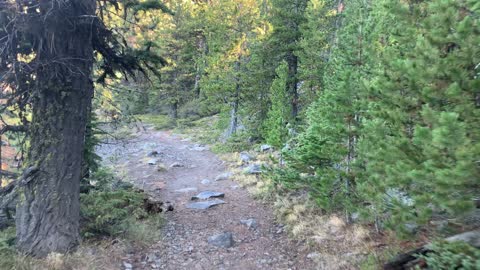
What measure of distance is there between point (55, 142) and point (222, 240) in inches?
159

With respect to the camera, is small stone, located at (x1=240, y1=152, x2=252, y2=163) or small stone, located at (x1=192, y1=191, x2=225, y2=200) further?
small stone, located at (x1=240, y1=152, x2=252, y2=163)

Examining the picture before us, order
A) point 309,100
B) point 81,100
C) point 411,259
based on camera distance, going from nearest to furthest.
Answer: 1. point 411,259
2. point 81,100
3. point 309,100

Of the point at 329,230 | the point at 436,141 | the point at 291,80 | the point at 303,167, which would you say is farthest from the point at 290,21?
the point at 436,141

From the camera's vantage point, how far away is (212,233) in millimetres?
9102

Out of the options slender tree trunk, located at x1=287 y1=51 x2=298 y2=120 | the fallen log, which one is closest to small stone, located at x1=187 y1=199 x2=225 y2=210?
the fallen log

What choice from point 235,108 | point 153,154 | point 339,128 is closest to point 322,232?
point 339,128

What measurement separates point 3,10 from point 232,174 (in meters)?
10.7

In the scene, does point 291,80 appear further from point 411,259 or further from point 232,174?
point 411,259

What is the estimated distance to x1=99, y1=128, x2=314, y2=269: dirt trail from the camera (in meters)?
7.55

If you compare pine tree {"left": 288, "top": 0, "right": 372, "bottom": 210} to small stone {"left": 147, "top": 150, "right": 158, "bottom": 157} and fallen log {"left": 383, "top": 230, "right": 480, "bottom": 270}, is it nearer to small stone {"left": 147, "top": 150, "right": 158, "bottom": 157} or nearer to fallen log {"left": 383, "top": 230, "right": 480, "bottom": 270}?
fallen log {"left": 383, "top": 230, "right": 480, "bottom": 270}

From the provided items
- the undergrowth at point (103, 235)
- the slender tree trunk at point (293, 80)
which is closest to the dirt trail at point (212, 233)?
the undergrowth at point (103, 235)

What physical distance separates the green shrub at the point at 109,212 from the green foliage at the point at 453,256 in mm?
5959

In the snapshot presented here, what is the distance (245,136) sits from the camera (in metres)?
21.7

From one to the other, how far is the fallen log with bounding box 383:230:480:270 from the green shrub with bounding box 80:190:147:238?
5375 millimetres
